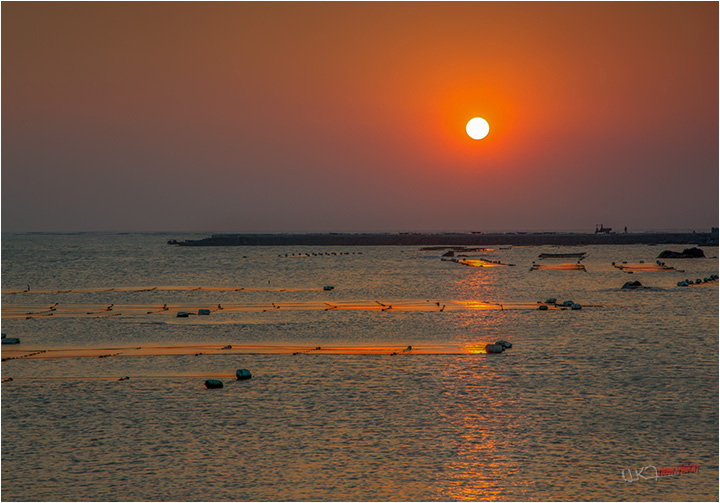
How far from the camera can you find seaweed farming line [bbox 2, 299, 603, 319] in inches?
1746

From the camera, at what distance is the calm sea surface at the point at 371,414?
47.9 ft

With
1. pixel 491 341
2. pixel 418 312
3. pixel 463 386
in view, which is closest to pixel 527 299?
pixel 418 312

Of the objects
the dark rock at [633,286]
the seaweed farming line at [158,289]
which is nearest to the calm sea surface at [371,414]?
the dark rock at [633,286]

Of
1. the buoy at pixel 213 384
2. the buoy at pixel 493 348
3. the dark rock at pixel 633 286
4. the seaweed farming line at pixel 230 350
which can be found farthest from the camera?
the dark rock at pixel 633 286

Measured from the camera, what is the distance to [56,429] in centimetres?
1811

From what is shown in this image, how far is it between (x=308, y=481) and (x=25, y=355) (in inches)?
711

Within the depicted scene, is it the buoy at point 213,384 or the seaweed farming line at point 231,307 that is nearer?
the buoy at point 213,384

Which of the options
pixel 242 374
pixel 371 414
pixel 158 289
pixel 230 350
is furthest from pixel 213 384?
pixel 158 289

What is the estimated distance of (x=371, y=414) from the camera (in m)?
19.3

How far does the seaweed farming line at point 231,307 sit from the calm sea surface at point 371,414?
5286 mm

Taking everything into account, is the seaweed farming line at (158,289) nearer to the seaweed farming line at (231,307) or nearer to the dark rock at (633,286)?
the seaweed farming line at (231,307)

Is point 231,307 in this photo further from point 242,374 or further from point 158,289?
point 242,374

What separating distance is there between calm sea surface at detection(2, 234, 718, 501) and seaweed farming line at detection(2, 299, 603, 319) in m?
5.29

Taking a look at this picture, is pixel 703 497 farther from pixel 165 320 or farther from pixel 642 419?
pixel 165 320
